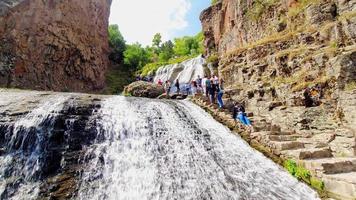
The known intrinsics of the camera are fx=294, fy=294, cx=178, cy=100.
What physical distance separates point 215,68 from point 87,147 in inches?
796

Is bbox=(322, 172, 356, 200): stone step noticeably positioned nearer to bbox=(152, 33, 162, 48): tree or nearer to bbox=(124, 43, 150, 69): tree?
bbox=(124, 43, 150, 69): tree

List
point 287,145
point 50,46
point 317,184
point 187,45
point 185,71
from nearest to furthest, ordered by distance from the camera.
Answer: point 317,184, point 287,145, point 50,46, point 185,71, point 187,45

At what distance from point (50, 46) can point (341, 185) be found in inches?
1002

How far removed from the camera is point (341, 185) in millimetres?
6887

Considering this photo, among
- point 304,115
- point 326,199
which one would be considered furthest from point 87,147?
point 304,115

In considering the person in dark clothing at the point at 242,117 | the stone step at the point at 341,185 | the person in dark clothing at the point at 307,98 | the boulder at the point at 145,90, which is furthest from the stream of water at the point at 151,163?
the boulder at the point at 145,90

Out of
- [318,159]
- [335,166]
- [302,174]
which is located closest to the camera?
[335,166]

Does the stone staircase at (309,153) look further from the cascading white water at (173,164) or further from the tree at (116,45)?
the tree at (116,45)

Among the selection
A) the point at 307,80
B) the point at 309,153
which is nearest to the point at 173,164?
the point at 309,153

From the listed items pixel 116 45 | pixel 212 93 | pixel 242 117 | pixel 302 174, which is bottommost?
pixel 302 174

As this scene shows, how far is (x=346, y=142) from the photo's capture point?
9.11 meters

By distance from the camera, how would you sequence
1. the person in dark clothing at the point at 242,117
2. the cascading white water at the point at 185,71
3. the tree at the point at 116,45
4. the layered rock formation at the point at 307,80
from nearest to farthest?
the layered rock formation at the point at 307,80 < the person in dark clothing at the point at 242,117 < the cascading white water at the point at 185,71 < the tree at the point at 116,45

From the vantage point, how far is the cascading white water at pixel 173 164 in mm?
7176

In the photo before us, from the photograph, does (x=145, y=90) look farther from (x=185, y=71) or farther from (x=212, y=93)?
(x=185, y=71)
